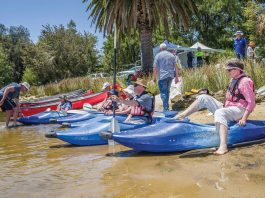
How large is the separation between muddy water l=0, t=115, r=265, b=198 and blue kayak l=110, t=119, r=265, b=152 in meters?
0.17

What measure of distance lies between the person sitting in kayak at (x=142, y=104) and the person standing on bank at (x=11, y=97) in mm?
5815

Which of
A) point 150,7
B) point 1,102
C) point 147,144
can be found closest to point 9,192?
point 147,144

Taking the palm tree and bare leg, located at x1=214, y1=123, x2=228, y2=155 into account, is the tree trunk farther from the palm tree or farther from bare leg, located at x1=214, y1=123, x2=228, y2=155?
bare leg, located at x1=214, y1=123, x2=228, y2=155

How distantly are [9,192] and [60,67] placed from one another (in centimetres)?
3510

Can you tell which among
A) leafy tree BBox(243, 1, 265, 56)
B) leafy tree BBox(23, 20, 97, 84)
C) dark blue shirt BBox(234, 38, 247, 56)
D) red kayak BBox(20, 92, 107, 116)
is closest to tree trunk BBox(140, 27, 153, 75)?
red kayak BBox(20, 92, 107, 116)

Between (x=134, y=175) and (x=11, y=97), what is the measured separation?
8680 millimetres

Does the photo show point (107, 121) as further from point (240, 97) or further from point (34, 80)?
point (34, 80)

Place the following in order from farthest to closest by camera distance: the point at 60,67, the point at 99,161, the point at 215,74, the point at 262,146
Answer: the point at 60,67
the point at 215,74
the point at 99,161
the point at 262,146

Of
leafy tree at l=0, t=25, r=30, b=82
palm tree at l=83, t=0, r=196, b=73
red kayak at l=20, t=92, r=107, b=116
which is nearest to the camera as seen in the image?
red kayak at l=20, t=92, r=107, b=116

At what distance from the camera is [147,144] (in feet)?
19.3

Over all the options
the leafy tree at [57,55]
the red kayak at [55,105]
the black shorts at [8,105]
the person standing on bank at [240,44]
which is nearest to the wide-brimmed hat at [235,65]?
the black shorts at [8,105]

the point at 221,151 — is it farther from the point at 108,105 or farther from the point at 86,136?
the point at 108,105

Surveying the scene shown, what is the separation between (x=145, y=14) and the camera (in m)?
18.3

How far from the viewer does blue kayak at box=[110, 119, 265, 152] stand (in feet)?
18.9
